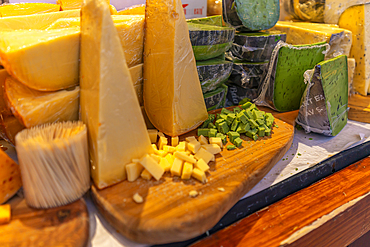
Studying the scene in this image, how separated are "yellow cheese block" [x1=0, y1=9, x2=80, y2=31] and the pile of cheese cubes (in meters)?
0.66

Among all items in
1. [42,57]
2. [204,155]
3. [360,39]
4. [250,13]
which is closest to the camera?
[42,57]

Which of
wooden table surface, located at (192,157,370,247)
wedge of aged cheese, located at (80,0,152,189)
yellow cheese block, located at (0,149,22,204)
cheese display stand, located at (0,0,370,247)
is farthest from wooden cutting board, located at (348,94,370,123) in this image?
yellow cheese block, located at (0,149,22,204)

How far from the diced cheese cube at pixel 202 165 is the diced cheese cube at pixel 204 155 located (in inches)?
1.3

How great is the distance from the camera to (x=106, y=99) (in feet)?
2.23

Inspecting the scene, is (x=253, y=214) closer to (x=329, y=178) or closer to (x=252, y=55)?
(x=329, y=178)

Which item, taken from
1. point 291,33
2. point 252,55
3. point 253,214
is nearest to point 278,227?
point 253,214

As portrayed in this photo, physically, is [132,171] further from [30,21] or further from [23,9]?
[23,9]

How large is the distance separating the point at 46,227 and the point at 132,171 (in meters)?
0.25

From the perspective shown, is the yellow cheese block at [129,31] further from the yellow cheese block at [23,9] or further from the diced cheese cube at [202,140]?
the diced cheese cube at [202,140]

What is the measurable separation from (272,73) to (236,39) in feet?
0.89

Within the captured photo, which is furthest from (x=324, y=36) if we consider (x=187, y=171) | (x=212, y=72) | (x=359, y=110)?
(x=187, y=171)

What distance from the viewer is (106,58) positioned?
67 centimetres

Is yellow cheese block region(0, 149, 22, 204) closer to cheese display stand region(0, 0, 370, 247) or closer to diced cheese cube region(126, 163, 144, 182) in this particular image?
cheese display stand region(0, 0, 370, 247)

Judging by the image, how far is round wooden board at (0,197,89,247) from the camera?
1.86ft
